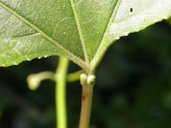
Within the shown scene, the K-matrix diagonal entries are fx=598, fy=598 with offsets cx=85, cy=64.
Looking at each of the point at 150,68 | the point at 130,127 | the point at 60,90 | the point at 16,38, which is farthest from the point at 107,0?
the point at 150,68

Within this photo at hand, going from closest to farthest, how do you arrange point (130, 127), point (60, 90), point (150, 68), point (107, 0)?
point (107, 0) → point (60, 90) → point (130, 127) → point (150, 68)

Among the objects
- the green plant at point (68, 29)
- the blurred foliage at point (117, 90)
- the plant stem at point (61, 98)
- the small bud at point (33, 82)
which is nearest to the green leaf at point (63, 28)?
the green plant at point (68, 29)

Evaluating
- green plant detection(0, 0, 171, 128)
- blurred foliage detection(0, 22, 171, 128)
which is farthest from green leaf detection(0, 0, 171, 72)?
blurred foliage detection(0, 22, 171, 128)

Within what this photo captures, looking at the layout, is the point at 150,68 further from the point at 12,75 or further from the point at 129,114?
the point at 12,75

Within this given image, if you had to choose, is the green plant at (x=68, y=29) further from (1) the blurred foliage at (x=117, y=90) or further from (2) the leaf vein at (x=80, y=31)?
(1) the blurred foliage at (x=117, y=90)

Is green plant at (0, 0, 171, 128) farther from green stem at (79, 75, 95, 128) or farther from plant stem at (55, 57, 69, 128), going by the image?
plant stem at (55, 57, 69, 128)

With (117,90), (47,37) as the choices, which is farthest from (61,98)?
(117,90)
